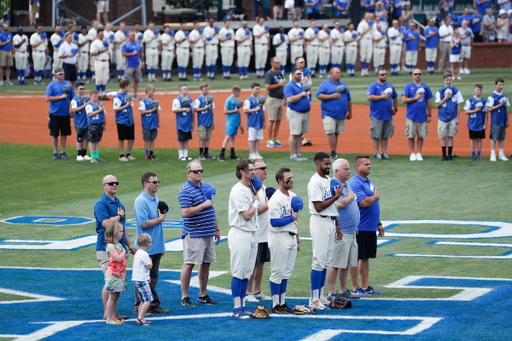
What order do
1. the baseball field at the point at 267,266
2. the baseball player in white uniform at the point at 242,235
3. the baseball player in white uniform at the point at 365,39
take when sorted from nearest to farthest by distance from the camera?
the baseball field at the point at 267,266 → the baseball player in white uniform at the point at 242,235 → the baseball player in white uniform at the point at 365,39

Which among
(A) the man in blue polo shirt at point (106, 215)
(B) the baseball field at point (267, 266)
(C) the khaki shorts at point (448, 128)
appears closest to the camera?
(B) the baseball field at point (267, 266)

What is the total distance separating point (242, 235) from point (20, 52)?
27183mm

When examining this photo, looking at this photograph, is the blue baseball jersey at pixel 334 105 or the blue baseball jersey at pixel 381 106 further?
the blue baseball jersey at pixel 381 106

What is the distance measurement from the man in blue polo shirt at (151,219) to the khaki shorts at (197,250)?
32 cm

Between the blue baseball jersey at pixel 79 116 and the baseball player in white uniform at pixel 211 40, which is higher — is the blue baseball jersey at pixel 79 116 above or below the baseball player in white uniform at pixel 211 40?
below

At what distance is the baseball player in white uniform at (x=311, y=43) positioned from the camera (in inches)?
1355

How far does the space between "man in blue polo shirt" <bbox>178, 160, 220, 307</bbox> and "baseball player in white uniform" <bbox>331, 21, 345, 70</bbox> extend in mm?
26790

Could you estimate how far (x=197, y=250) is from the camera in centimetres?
902

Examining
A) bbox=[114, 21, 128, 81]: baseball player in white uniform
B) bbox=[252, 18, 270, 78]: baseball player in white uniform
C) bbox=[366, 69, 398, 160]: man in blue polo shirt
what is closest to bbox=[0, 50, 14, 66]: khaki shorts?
bbox=[114, 21, 128, 81]: baseball player in white uniform

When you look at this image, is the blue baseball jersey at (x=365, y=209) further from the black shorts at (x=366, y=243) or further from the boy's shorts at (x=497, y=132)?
the boy's shorts at (x=497, y=132)

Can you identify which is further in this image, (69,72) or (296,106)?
(69,72)

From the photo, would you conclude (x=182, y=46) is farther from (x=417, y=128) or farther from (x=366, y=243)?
(x=366, y=243)

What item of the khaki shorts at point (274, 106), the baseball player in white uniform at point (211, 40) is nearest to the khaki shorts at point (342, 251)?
the khaki shorts at point (274, 106)

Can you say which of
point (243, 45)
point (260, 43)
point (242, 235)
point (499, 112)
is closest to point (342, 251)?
point (242, 235)
